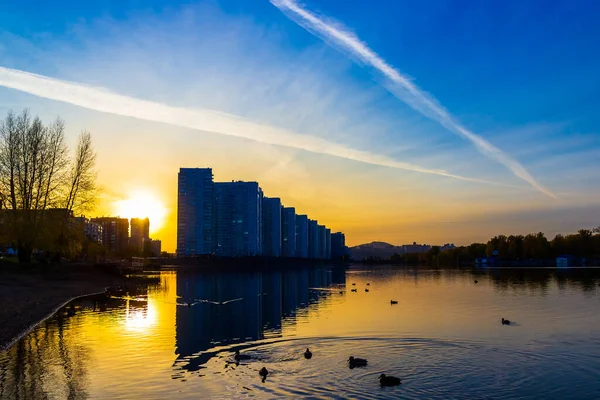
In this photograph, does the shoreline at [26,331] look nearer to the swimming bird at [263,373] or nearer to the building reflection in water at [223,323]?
the building reflection in water at [223,323]

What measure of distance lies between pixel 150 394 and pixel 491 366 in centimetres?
1928

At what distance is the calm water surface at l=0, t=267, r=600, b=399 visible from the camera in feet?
82.4

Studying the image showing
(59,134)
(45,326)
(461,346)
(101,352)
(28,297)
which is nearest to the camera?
(101,352)

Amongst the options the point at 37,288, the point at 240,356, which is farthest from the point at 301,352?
the point at 37,288

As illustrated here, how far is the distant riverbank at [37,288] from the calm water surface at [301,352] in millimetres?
2077

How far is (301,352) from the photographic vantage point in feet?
113

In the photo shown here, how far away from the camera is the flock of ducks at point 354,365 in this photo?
25797mm

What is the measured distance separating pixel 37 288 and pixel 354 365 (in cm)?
5853

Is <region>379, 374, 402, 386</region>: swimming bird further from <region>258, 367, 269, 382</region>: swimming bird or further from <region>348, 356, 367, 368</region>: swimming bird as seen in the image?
<region>258, 367, 269, 382</region>: swimming bird

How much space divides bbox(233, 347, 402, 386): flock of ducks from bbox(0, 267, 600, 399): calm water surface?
1.42 ft

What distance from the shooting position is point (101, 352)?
33969mm

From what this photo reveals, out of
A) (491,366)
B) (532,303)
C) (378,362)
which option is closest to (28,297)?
(378,362)

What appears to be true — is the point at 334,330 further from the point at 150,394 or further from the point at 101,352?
the point at 150,394

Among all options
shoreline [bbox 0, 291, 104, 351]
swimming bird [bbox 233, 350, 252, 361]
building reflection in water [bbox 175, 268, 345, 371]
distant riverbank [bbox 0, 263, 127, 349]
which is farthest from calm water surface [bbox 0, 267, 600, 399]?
distant riverbank [bbox 0, 263, 127, 349]
